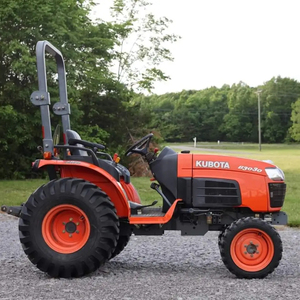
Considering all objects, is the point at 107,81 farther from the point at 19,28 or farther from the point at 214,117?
the point at 214,117

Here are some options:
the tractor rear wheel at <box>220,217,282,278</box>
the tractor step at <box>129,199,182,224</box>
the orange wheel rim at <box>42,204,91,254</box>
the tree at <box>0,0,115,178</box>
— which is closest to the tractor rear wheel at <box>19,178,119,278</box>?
the orange wheel rim at <box>42,204,91,254</box>

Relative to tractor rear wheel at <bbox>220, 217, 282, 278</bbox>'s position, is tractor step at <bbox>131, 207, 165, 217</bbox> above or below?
above

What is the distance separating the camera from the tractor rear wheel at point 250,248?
18.8 feet

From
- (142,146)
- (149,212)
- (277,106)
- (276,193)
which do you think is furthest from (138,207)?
(277,106)

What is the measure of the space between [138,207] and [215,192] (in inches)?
32.2

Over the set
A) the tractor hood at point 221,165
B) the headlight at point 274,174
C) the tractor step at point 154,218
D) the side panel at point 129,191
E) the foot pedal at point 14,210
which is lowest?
the tractor step at point 154,218

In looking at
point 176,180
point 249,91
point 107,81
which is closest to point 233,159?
point 176,180

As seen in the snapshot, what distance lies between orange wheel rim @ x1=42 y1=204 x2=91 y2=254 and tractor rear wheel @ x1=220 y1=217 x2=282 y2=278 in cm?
141

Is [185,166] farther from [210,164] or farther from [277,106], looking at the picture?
[277,106]

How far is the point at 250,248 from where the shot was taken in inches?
229

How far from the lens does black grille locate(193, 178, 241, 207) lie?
5.94 meters

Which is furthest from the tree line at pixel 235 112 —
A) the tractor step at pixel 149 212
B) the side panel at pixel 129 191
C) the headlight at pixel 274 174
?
the headlight at pixel 274 174

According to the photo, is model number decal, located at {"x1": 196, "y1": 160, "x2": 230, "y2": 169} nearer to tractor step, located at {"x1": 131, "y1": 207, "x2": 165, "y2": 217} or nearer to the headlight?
the headlight

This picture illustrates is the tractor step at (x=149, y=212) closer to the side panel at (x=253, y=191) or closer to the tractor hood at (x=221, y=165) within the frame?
the tractor hood at (x=221, y=165)
